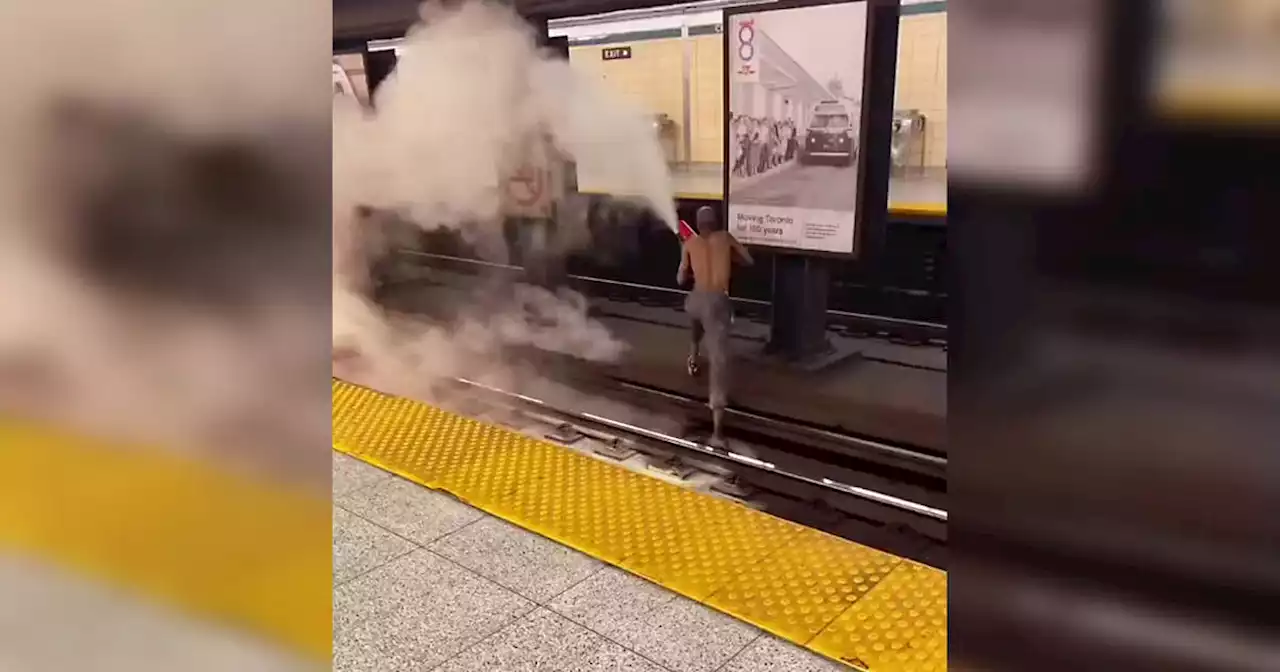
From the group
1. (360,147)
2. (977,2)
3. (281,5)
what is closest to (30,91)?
(281,5)

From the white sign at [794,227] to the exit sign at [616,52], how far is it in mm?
546

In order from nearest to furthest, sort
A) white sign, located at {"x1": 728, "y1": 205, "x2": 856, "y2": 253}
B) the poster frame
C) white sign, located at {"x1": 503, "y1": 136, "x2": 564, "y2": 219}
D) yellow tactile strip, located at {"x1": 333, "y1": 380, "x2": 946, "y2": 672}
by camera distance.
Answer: yellow tactile strip, located at {"x1": 333, "y1": 380, "x2": 946, "y2": 672}
the poster frame
white sign, located at {"x1": 728, "y1": 205, "x2": 856, "y2": 253}
white sign, located at {"x1": 503, "y1": 136, "x2": 564, "y2": 219}

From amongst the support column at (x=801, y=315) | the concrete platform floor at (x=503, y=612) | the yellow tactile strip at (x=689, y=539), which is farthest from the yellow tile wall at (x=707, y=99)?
the concrete platform floor at (x=503, y=612)

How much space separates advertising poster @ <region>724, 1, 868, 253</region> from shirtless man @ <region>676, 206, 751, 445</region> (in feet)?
0.20

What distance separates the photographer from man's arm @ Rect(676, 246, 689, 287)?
107 inches

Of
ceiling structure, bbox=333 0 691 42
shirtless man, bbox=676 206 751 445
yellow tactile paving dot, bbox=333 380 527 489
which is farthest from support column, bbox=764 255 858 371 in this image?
ceiling structure, bbox=333 0 691 42

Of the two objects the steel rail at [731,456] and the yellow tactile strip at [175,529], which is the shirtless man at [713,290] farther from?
the yellow tactile strip at [175,529]

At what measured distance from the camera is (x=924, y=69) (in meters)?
2.10

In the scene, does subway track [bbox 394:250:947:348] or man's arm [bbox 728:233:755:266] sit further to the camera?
man's arm [bbox 728:233:755:266]

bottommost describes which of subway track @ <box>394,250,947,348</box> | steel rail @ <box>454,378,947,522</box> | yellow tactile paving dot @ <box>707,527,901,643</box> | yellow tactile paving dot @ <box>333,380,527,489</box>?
yellow tactile paving dot @ <box>707,527,901,643</box>

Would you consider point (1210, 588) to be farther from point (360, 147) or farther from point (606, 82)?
point (360, 147)

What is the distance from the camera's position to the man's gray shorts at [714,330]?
2.70 metres

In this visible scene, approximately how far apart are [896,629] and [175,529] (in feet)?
5.98

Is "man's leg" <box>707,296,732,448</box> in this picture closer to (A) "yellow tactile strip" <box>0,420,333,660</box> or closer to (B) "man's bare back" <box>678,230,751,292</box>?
(B) "man's bare back" <box>678,230,751,292</box>
